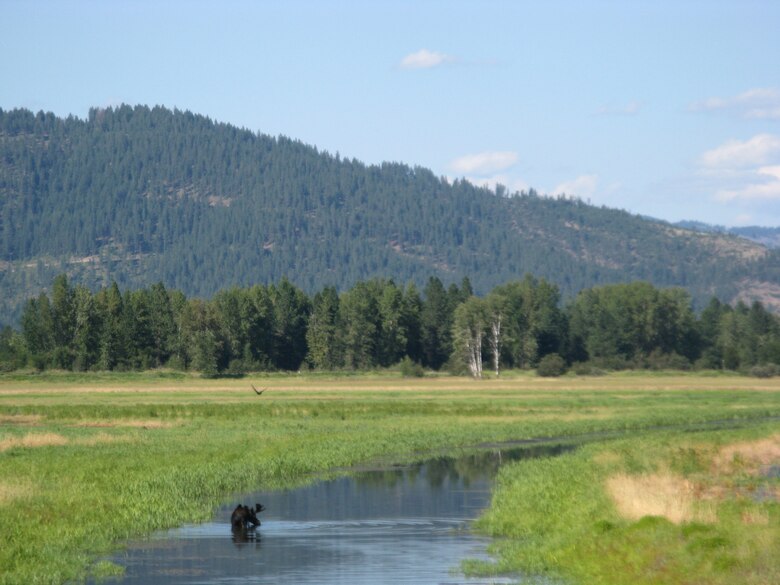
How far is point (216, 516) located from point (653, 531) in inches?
626

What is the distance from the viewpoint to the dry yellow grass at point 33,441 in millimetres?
56719

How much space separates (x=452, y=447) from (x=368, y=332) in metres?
112

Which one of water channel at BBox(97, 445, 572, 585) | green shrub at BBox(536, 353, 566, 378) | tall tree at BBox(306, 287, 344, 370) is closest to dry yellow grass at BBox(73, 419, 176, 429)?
water channel at BBox(97, 445, 572, 585)

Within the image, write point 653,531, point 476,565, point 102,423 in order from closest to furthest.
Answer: point 653,531
point 476,565
point 102,423

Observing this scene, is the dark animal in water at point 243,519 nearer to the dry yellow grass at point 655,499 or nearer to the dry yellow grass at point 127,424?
the dry yellow grass at point 655,499

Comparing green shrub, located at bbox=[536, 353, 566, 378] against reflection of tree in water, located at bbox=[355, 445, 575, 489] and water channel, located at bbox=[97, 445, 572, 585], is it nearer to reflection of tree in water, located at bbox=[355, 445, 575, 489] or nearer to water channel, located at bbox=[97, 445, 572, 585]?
reflection of tree in water, located at bbox=[355, 445, 575, 489]

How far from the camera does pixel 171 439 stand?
62156 mm

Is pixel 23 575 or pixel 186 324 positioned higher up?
pixel 186 324

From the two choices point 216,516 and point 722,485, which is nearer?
point 216,516

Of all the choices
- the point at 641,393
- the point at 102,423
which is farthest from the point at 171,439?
the point at 641,393

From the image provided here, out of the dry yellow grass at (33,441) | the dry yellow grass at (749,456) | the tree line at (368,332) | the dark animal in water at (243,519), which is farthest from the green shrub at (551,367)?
the dark animal in water at (243,519)

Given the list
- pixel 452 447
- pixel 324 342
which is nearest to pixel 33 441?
pixel 452 447

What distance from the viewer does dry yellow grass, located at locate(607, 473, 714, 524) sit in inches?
1217

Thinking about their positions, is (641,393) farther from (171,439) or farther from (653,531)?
(653,531)
